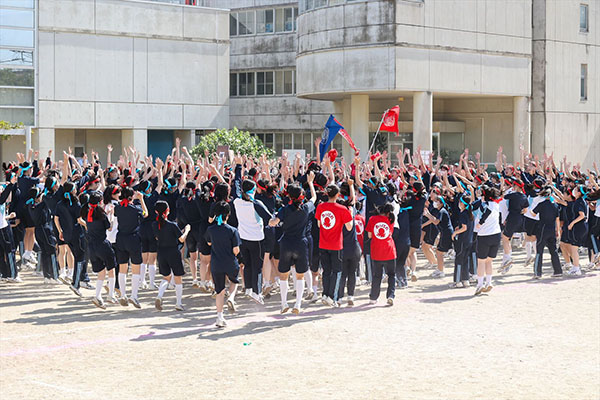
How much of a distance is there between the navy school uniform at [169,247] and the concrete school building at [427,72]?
1044 inches

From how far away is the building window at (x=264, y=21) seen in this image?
51.4 metres

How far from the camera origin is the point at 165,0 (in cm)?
4609

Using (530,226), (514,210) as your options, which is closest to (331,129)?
(530,226)

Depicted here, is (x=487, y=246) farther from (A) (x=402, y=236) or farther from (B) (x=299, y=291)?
(B) (x=299, y=291)

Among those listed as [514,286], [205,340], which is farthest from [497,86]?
[205,340]

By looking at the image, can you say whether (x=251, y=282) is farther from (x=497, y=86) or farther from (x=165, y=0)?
(x=165, y=0)

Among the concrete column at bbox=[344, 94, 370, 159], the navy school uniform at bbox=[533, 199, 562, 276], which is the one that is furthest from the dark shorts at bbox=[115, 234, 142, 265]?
the concrete column at bbox=[344, 94, 370, 159]

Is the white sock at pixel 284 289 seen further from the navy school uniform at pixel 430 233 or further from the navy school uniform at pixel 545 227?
the navy school uniform at pixel 545 227

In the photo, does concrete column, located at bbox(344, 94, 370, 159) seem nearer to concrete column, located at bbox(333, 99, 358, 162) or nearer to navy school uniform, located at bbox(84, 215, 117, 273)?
concrete column, located at bbox(333, 99, 358, 162)

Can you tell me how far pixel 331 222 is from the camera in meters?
12.9

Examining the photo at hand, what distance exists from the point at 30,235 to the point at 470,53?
2835cm

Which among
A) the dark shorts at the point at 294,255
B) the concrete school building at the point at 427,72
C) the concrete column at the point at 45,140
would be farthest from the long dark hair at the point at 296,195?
the concrete column at the point at 45,140

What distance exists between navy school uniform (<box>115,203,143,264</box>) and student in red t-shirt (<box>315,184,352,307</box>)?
287 cm

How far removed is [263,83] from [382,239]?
39.4 metres
